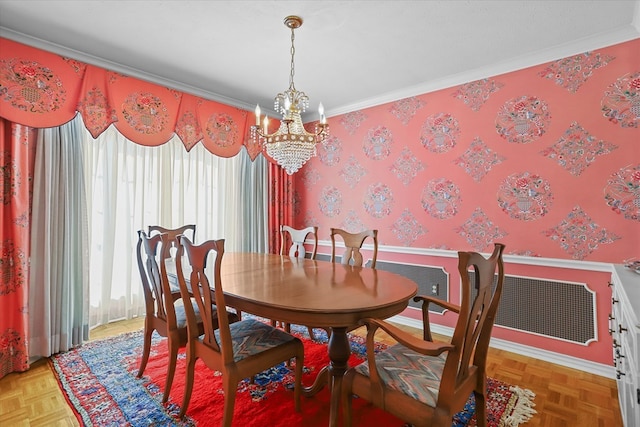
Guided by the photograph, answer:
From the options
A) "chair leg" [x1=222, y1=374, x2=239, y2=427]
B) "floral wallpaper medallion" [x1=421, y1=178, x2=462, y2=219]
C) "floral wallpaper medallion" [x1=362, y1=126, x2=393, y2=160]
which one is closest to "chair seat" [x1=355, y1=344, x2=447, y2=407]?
"chair leg" [x1=222, y1=374, x2=239, y2=427]

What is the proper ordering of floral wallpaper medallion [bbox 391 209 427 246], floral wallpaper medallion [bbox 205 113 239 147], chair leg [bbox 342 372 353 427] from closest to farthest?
1. chair leg [bbox 342 372 353 427]
2. floral wallpaper medallion [bbox 391 209 427 246]
3. floral wallpaper medallion [bbox 205 113 239 147]

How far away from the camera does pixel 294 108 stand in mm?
2338

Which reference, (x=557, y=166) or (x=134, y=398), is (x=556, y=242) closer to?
(x=557, y=166)

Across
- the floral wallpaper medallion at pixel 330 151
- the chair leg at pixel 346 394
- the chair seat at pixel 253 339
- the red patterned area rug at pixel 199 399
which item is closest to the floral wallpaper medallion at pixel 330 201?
the floral wallpaper medallion at pixel 330 151

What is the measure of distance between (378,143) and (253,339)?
265cm

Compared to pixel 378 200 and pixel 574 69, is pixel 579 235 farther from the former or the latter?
pixel 378 200

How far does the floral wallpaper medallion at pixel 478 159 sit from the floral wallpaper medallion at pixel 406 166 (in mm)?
442

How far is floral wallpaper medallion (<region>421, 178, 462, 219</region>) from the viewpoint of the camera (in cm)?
310

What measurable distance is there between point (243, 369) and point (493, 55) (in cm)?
299

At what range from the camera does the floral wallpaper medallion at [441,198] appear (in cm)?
310

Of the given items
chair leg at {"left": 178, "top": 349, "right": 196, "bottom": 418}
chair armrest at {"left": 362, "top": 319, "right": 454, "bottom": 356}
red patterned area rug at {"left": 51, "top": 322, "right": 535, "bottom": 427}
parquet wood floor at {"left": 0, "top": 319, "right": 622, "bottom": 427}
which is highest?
chair armrest at {"left": 362, "top": 319, "right": 454, "bottom": 356}

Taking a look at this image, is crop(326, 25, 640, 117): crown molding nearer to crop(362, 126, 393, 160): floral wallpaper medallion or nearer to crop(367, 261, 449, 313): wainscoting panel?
crop(362, 126, 393, 160): floral wallpaper medallion

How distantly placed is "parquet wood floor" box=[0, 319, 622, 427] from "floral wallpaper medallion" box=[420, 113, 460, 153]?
1.95 metres

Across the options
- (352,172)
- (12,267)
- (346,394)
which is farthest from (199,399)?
(352,172)
